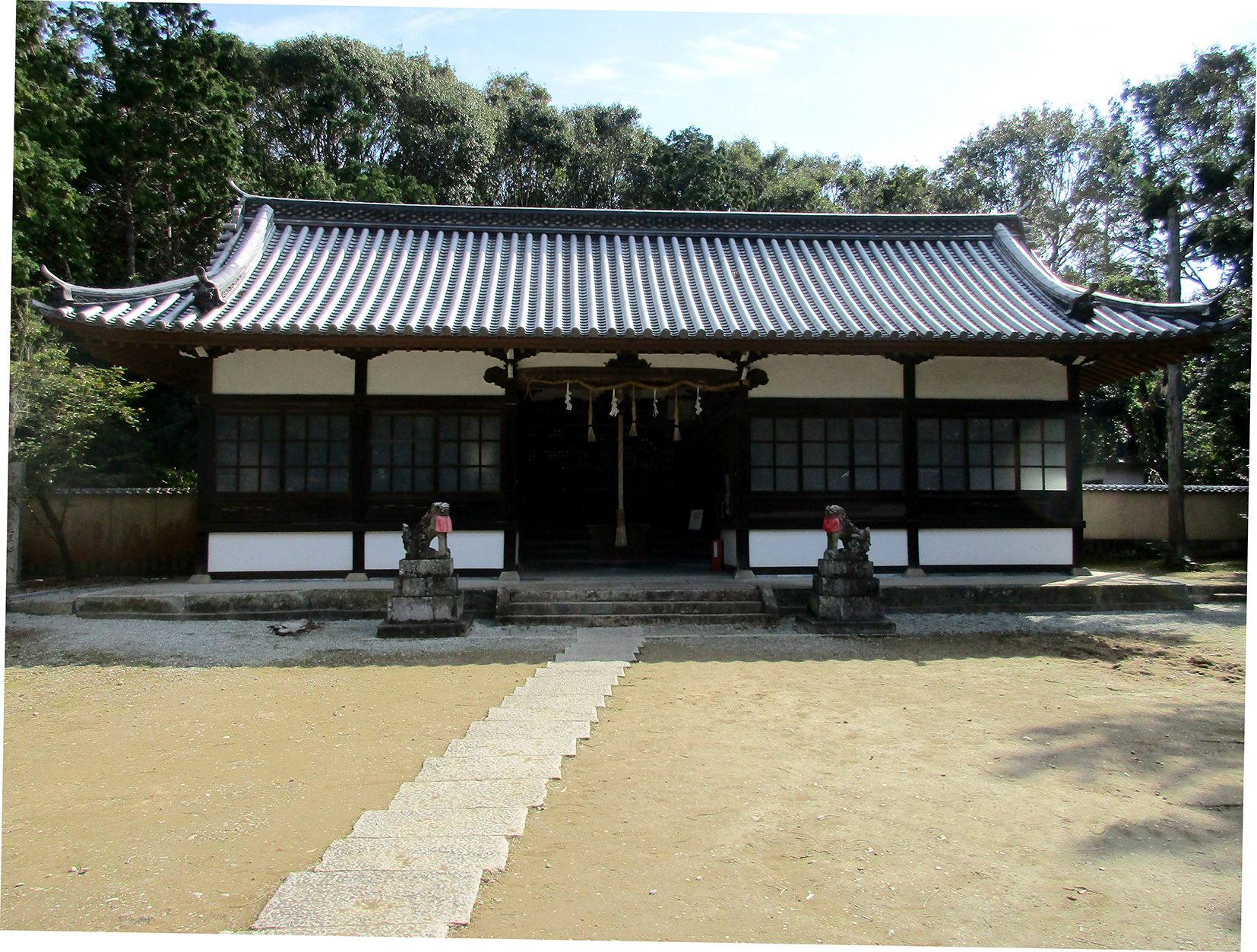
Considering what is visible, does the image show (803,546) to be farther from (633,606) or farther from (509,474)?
(509,474)

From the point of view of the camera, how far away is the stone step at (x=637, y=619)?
9.06 m

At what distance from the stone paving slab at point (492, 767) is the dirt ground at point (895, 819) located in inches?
6.0

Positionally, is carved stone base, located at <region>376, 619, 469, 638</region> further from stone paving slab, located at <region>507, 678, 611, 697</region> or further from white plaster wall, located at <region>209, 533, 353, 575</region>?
stone paving slab, located at <region>507, 678, 611, 697</region>

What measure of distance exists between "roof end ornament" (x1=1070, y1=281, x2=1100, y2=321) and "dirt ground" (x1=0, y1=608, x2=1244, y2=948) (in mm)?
5320

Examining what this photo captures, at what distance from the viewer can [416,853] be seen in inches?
135

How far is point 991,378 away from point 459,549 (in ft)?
25.2

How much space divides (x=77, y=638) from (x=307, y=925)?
7016 mm

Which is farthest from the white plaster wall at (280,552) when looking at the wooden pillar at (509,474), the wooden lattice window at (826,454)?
the wooden lattice window at (826,454)

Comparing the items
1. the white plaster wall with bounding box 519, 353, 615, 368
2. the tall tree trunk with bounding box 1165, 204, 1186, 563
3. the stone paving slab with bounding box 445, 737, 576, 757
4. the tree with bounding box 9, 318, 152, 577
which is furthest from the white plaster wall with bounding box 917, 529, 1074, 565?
the tree with bounding box 9, 318, 152, 577

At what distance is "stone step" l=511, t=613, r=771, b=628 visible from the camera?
906cm

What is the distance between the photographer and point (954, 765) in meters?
4.63

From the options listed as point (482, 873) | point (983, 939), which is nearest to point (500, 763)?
point (482, 873)

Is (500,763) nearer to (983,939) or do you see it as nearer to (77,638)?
(983,939)

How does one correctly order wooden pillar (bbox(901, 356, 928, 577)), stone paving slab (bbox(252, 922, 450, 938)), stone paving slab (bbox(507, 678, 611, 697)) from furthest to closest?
wooden pillar (bbox(901, 356, 928, 577))
stone paving slab (bbox(507, 678, 611, 697))
stone paving slab (bbox(252, 922, 450, 938))
